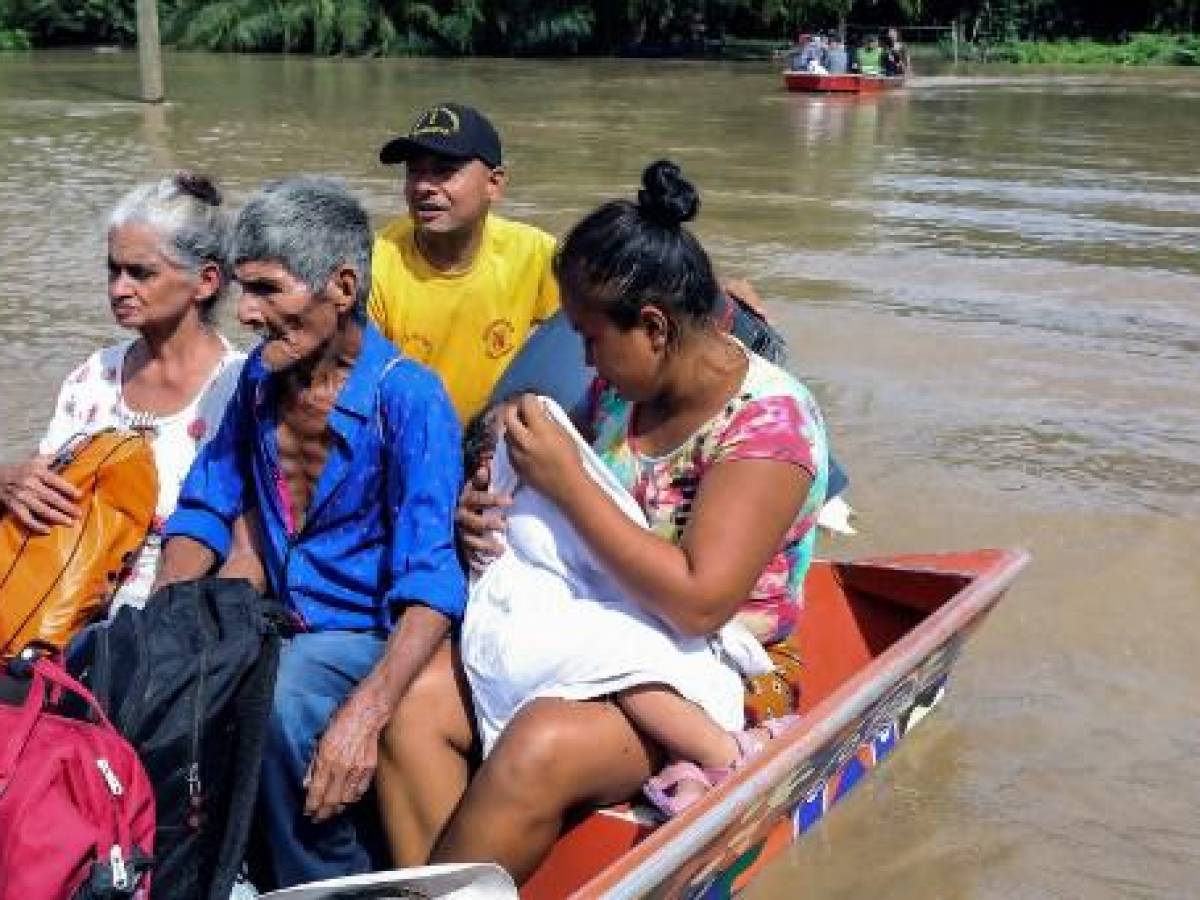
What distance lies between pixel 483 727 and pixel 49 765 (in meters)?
0.84

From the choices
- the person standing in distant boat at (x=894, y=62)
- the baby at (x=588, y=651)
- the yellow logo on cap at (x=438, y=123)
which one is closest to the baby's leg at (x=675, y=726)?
the baby at (x=588, y=651)

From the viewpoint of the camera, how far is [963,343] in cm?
985

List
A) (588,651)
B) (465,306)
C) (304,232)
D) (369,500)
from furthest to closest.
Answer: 1. (465,306)
2. (369,500)
3. (304,232)
4. (588,651)

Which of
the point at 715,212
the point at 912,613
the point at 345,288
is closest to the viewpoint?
the point at 345,288

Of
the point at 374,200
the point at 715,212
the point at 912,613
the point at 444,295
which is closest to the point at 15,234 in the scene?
the point at 374,200

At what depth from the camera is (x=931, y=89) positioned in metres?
32.7

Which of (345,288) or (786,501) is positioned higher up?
(345,288)

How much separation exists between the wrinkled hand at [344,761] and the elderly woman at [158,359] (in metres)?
0.81

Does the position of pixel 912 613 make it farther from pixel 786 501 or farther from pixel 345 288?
pixel 345 288

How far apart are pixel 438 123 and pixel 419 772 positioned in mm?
2068

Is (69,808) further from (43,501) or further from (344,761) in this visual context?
(43,501)

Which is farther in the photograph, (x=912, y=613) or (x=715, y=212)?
(x=715, y=212)

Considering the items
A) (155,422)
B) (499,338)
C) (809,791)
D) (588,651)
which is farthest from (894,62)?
(588,651)

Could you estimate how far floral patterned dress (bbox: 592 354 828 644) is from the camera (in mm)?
2932
